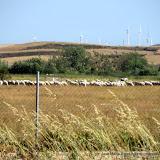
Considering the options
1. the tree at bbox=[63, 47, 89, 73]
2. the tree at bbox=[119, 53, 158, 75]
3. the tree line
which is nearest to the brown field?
the tree line

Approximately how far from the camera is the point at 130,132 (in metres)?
9.34

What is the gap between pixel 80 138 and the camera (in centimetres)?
1001

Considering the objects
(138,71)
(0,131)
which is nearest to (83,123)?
(0,131)

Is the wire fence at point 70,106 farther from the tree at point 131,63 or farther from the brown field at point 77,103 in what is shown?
the tree at point 131,63

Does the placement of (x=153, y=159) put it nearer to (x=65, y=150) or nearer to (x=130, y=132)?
(x=130, y=132)

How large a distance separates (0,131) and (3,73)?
153ft

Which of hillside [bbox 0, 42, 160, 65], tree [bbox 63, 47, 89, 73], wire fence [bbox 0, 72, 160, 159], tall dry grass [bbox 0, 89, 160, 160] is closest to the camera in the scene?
tall dry grass [bbox 0, 89, 160, 160]

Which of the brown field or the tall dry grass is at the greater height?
the tall dry grass

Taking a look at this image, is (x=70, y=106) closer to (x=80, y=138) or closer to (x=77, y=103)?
(x=77, y=103)

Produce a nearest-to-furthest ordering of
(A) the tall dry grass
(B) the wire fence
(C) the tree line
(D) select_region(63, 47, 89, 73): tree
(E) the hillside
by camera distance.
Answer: (A) the tall dry grass → (B) the wire fence → (C) the tree line → (D) select_region(63, 47, 89, 73): tree → (E) the hillside

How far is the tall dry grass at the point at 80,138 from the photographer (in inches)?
349

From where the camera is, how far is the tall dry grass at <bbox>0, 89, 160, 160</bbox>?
8859mm

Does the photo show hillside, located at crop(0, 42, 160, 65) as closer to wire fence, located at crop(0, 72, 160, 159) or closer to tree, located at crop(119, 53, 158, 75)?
tree, located at crop(119, 53, 158, 75)

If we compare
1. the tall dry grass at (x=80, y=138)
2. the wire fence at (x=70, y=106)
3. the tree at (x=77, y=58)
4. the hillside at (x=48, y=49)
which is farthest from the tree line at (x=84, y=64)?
the tall dry grass at (x=80, y=138)
